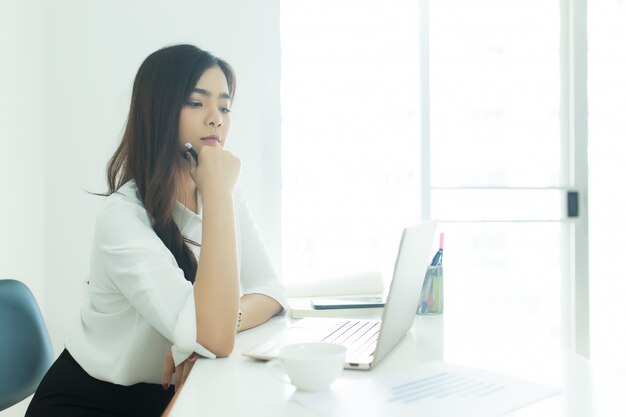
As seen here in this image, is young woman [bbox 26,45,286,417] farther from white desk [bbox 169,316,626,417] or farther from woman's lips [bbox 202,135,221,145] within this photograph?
white desk [bbox 169,316,626,417]

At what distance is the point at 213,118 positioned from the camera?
1498 mm

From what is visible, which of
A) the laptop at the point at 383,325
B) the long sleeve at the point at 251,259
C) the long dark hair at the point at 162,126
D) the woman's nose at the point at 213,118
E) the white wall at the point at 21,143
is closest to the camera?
the laptop at the point at 383,325

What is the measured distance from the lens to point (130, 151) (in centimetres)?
147

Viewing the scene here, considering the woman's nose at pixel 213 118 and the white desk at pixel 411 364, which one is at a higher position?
the woman's nose at pixel 213 118

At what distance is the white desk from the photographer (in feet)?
2.60

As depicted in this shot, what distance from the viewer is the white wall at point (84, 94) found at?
2.32 m

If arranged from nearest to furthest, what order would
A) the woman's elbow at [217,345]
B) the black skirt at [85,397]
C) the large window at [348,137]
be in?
the woman's elbow at [217,345] < the black skirt at [85,397] < the large window at [348,137]

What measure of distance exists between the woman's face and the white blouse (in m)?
0.19

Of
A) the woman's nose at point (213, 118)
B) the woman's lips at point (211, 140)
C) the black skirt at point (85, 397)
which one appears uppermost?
the woman's nose at point (213, 118)

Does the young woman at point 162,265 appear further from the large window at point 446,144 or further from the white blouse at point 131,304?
the large window at point 446,144

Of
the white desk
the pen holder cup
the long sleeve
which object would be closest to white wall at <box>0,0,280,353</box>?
the long sleeve

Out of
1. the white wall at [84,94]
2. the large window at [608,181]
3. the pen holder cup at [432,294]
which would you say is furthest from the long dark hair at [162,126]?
the large window at [608,181]

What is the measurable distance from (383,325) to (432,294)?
599 millimetres

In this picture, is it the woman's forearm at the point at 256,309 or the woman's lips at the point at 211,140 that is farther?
the woman's lips at the point at 211,140
